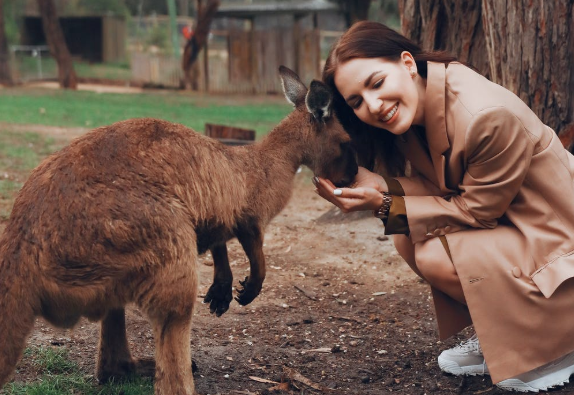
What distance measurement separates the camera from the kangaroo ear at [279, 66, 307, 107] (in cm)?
399

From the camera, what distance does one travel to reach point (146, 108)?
49.4 ft

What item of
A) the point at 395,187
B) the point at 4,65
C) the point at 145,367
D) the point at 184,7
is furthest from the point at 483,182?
the point at 184,7

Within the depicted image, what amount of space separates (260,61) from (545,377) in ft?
61.5

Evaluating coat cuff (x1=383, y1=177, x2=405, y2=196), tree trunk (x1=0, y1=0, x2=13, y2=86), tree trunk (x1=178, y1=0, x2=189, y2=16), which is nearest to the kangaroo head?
coat cuff (x1=383, y1=177, x2=405, y2=196)

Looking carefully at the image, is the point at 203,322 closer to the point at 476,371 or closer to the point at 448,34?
the point at 476,371

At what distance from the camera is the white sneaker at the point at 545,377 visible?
10.9ft

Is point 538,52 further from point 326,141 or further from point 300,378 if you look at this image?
point 300,378

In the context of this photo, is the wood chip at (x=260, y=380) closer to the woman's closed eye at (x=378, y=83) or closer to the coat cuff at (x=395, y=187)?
the coat cuff at (x=395, y=187)

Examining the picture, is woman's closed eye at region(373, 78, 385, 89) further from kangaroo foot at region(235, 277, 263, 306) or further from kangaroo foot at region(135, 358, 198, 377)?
kangaroo foot at region(135, 358, 198, 377)

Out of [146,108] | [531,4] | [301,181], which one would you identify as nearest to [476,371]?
[531,4]

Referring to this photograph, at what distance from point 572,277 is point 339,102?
→ 4.86ft

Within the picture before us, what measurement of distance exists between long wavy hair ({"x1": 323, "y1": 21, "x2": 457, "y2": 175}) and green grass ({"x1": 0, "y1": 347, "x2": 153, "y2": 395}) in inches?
64.8

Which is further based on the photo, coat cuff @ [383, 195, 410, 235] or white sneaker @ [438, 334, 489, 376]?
white sneaker @ [438, 334, 489, 376]

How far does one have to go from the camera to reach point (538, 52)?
14.6ft
